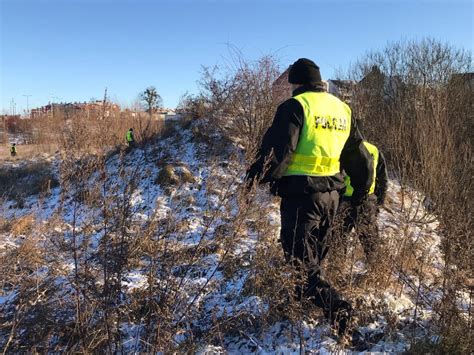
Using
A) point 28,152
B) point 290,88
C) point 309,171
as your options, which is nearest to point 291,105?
point 309,171

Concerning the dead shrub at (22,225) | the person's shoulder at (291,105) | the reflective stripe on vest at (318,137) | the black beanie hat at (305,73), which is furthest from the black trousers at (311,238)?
the dead shrub at (22,225)

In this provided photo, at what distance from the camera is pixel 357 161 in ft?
11.4

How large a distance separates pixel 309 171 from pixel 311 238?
1.62 ft

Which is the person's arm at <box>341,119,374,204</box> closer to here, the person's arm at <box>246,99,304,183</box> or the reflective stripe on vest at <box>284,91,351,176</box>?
the reflective stripe on vest at <box>284,91,351,176</box>

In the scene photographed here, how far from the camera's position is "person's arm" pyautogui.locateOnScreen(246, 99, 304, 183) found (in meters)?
2.90

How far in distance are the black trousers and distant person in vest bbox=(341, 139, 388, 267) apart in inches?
21.9

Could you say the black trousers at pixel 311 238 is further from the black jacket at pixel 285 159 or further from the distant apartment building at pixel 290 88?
the distant apartment building at pixel 290 88

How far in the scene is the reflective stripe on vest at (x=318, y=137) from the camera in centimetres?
304

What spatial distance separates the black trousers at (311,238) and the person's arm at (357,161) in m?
0.38

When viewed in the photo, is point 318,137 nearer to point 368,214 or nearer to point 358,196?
point 358,196

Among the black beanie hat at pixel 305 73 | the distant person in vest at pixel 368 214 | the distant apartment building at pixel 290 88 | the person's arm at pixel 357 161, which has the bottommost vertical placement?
the distant person in vest at pixel 368 214

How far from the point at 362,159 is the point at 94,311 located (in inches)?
90.5

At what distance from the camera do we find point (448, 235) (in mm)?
3098

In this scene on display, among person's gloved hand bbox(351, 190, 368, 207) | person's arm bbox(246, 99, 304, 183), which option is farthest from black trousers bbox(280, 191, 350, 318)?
person's gloved hand bbox(351, 190, 368, 207)
